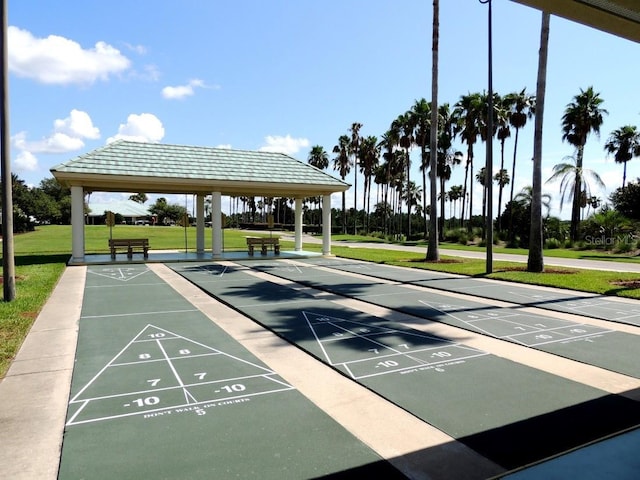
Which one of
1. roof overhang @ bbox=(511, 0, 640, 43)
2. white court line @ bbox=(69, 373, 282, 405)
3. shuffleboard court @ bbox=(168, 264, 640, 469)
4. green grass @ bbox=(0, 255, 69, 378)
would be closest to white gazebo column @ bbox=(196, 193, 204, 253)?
green grass @ bbox=(0, 255, 69, 378)

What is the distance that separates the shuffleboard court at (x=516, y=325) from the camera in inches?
277

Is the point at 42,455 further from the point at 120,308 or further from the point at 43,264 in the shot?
the point at 43,264

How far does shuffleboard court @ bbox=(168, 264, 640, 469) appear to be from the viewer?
14.1 feet

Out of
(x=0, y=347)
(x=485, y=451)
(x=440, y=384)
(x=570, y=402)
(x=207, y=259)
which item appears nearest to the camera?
(x=485, y=451)

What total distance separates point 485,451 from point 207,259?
2009 cm

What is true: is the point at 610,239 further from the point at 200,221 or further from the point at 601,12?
the point at 601,12

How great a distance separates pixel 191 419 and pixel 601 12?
5709 mm

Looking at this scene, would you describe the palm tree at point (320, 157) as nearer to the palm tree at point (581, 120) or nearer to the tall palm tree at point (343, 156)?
the tall palm tree at point (343, 156)

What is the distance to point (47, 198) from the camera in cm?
8138

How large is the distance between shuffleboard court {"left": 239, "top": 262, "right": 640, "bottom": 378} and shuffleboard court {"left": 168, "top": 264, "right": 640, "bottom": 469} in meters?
1.14

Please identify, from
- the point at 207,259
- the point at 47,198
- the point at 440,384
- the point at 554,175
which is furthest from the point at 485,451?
the point at 47,198

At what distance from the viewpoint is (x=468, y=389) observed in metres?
5.53

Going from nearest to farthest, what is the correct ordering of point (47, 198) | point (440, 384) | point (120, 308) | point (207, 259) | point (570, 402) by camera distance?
point (570, 402) < point (440, 384) < point (120, 308) < point (207, 259) < point (47, 198)

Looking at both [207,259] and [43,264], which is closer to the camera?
[43,264]
